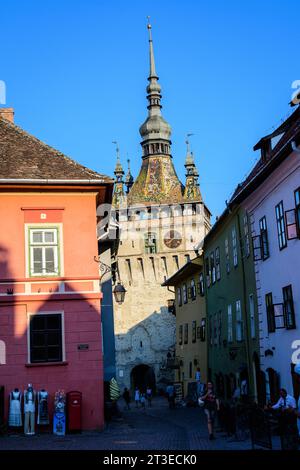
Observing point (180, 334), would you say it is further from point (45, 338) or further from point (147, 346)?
point (45, 338)

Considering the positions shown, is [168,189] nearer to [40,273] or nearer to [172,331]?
[172,331]

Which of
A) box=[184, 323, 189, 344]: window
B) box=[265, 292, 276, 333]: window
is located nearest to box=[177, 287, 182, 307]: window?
box=[184, 323, 189, 344]: window

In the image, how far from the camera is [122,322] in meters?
74.5

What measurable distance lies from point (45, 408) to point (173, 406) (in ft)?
79.5

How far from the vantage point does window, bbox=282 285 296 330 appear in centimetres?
2234

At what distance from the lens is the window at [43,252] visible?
22.8m

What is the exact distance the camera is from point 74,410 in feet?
70.7

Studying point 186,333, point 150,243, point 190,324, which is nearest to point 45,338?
point 190,324

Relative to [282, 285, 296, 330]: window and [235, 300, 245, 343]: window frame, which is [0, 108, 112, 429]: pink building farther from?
[235, 300, 245, 343]: window frame

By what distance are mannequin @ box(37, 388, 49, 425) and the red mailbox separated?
2.04ft

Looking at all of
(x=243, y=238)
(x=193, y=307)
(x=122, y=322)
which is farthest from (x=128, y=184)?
(x=243, y=238)

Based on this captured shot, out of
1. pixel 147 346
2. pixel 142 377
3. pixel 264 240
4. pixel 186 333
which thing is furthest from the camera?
pixel 142 377

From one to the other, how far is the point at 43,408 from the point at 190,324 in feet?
89.5
